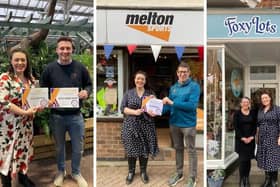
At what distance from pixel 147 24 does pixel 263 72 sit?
126 inches

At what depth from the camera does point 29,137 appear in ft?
11.4

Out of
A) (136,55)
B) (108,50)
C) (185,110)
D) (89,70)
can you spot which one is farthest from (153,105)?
(136,55)

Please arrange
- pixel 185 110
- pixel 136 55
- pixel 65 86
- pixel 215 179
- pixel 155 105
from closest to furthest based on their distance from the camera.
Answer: pixel 65 86 → pixel 155 105 → pixel 185 110 → pixel 215 179 → pixel 136 55

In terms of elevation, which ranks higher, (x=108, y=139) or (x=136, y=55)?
(x=136, y=55)

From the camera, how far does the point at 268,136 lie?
4.25m

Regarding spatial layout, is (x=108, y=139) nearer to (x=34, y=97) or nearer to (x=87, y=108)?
(x=87, y=108)

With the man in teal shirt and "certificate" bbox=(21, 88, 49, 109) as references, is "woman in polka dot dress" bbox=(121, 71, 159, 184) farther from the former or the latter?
"certificate" bbox=(21, 88, 49, 109)

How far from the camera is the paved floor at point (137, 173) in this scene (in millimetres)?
4207

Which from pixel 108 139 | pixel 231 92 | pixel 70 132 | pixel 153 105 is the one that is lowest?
pixel 108 139

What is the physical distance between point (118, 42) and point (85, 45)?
1.34ft

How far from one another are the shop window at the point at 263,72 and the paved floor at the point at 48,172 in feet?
12.0

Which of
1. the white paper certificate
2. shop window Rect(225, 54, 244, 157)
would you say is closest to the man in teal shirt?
the white paper certificate

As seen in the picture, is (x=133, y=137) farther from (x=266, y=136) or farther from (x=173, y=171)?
(x=266, y=136)

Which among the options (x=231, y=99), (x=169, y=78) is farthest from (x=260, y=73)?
(x=169, y=78)
